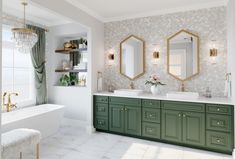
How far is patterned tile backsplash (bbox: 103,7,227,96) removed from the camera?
11.4 ft

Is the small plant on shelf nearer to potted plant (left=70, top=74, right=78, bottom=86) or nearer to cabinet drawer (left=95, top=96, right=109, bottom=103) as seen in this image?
potted plant (left=70, top=74, right=78, bottom=86)

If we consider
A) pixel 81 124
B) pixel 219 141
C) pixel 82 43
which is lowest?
pixel 81 124

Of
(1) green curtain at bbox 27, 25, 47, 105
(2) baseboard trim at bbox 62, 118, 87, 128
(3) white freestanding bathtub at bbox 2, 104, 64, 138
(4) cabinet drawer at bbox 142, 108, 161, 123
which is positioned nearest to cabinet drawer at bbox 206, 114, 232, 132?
(4) cabinet drawer at bbox 142, 108, 161, 123

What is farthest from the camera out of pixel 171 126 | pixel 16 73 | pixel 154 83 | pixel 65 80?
pixel 65 80

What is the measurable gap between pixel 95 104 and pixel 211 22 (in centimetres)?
306

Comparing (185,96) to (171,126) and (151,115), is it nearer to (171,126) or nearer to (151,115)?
(171,126)

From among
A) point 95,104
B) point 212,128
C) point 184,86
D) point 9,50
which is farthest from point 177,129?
point 9,50

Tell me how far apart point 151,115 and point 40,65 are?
10.3ft

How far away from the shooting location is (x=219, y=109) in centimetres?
296

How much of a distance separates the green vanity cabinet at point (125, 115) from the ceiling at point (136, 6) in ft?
6.57

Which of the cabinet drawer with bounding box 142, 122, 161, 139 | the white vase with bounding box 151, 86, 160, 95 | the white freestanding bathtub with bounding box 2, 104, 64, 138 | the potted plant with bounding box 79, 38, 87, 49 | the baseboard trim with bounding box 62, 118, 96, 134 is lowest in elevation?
the baseboard trim with bounding box 62, 118, 96, 134

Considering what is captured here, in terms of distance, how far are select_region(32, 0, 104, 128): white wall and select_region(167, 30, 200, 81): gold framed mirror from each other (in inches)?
66.8

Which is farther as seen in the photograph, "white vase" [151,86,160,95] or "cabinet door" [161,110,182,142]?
"white vase" [151,86,160,95]

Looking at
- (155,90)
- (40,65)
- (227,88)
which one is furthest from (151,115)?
(40,65)
